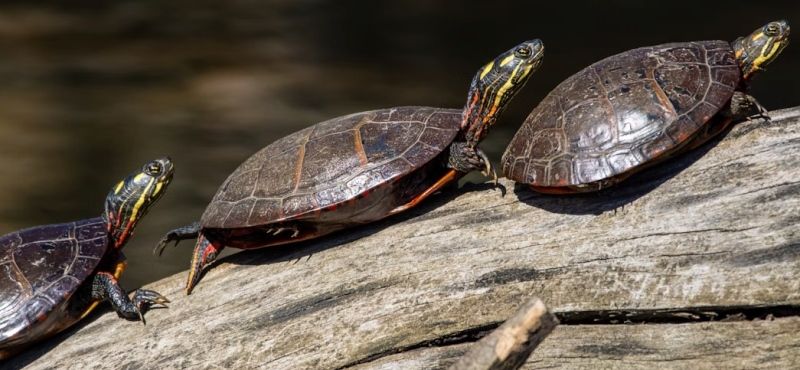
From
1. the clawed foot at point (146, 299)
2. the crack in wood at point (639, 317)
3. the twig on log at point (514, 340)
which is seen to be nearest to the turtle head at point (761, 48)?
the crack in wood at point (639, 317)

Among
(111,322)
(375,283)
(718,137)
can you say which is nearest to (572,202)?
(718,137)

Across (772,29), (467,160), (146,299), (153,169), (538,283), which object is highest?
(153,169)

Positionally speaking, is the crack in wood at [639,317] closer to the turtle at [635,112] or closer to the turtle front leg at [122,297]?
the turtle at [635,112]

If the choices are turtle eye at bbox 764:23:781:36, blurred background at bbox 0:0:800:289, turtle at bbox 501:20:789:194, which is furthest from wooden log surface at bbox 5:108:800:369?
blurred background at bbox 0:0:800:289

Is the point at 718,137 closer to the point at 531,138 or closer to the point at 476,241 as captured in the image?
the point at 531,138

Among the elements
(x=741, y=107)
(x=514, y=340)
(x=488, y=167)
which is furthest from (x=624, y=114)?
(x=514, y=340)

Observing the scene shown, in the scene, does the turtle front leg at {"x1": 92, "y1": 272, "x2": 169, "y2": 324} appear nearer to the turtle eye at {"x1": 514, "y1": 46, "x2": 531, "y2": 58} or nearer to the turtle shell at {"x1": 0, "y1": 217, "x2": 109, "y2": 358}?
the turtle shell at {"x1": 0, "y1": 217, "x2": 109, "y2": 358}

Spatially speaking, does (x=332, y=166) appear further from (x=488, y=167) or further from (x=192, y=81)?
(x=192, y=81)
